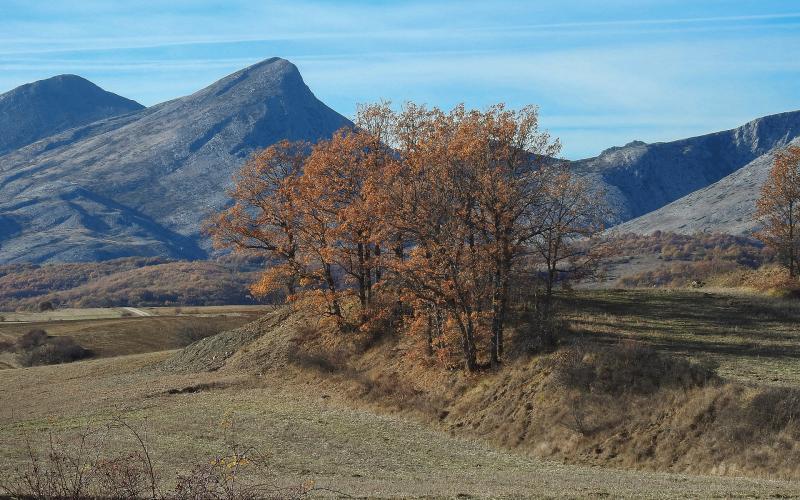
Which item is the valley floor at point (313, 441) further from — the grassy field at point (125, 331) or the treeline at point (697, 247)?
the treeline at point (697, 247)

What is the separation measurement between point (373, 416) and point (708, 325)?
20704 millimetres

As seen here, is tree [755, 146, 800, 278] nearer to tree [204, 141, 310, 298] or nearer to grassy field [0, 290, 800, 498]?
grassy field [0, 290, 800, 498]

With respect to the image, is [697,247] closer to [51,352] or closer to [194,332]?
[194,332]

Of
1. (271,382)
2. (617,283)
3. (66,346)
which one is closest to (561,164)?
(271,382)

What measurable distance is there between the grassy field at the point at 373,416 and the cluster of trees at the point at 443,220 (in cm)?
540

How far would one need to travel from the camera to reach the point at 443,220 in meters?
44.1

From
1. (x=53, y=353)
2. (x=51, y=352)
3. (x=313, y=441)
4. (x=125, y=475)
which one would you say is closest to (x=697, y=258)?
(x=53, y=353)

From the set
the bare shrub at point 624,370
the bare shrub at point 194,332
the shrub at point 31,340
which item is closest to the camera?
the bare shrub at point 624,370

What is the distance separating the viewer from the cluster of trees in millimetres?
42500

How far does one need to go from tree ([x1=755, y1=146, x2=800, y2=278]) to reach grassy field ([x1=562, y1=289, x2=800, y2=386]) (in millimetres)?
5760

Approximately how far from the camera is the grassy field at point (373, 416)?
2325 cm

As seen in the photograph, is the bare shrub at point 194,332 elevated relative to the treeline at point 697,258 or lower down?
lower down

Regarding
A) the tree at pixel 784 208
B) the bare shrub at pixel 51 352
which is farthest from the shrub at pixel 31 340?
the tree at pixel 784 208

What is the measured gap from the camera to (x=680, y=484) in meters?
22.3
